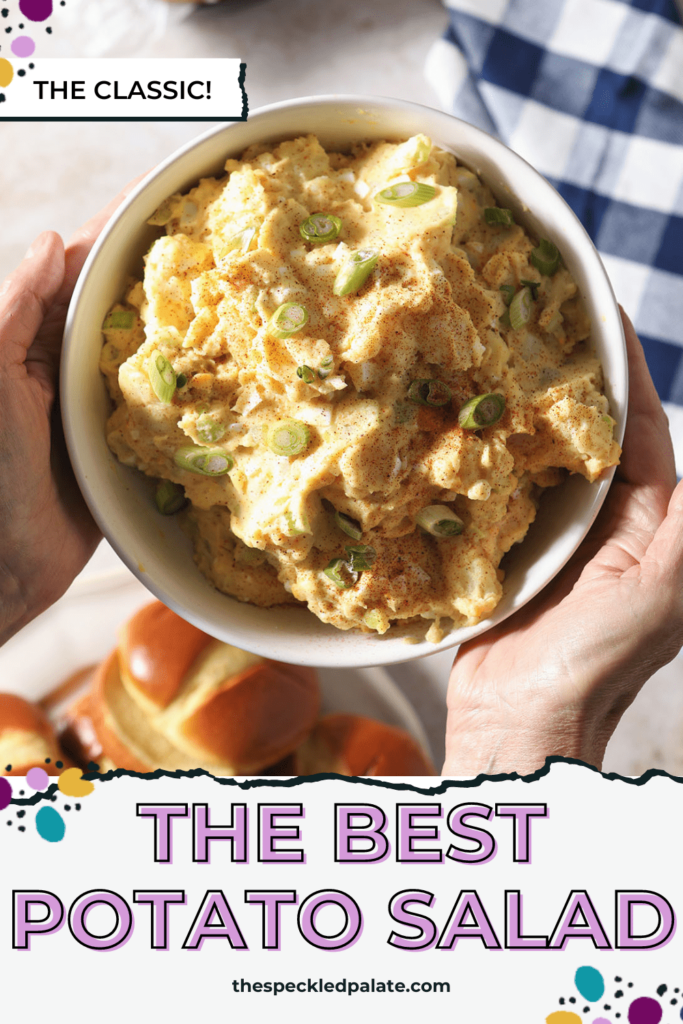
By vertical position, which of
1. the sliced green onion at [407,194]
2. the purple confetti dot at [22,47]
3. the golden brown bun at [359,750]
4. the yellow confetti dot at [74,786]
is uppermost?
the sliced green onion at [407,194]

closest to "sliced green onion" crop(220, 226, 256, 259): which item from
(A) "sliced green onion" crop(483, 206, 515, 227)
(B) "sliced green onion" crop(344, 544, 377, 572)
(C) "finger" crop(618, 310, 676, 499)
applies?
(A) "sliced green onion" crop(483, 206, 515, 227)

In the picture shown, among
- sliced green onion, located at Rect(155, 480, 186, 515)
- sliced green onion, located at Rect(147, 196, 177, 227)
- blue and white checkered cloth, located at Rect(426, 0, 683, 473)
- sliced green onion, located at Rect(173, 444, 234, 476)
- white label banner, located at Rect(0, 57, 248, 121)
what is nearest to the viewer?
sliced green onion, located at Rect(173, 444, 234, 476)

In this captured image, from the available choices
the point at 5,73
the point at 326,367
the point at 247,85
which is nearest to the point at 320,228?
the point at 326,367

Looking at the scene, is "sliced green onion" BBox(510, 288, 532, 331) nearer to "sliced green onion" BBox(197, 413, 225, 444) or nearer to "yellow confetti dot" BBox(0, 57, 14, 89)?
"sliced green onion" BBox(197, 413, 225, 444)

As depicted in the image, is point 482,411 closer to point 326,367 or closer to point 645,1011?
point 326,367

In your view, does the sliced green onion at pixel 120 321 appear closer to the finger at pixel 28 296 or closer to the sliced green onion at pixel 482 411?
the finger at pixel 28 296

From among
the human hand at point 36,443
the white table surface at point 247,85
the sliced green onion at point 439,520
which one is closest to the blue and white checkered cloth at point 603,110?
the white table surface at point 247,85
